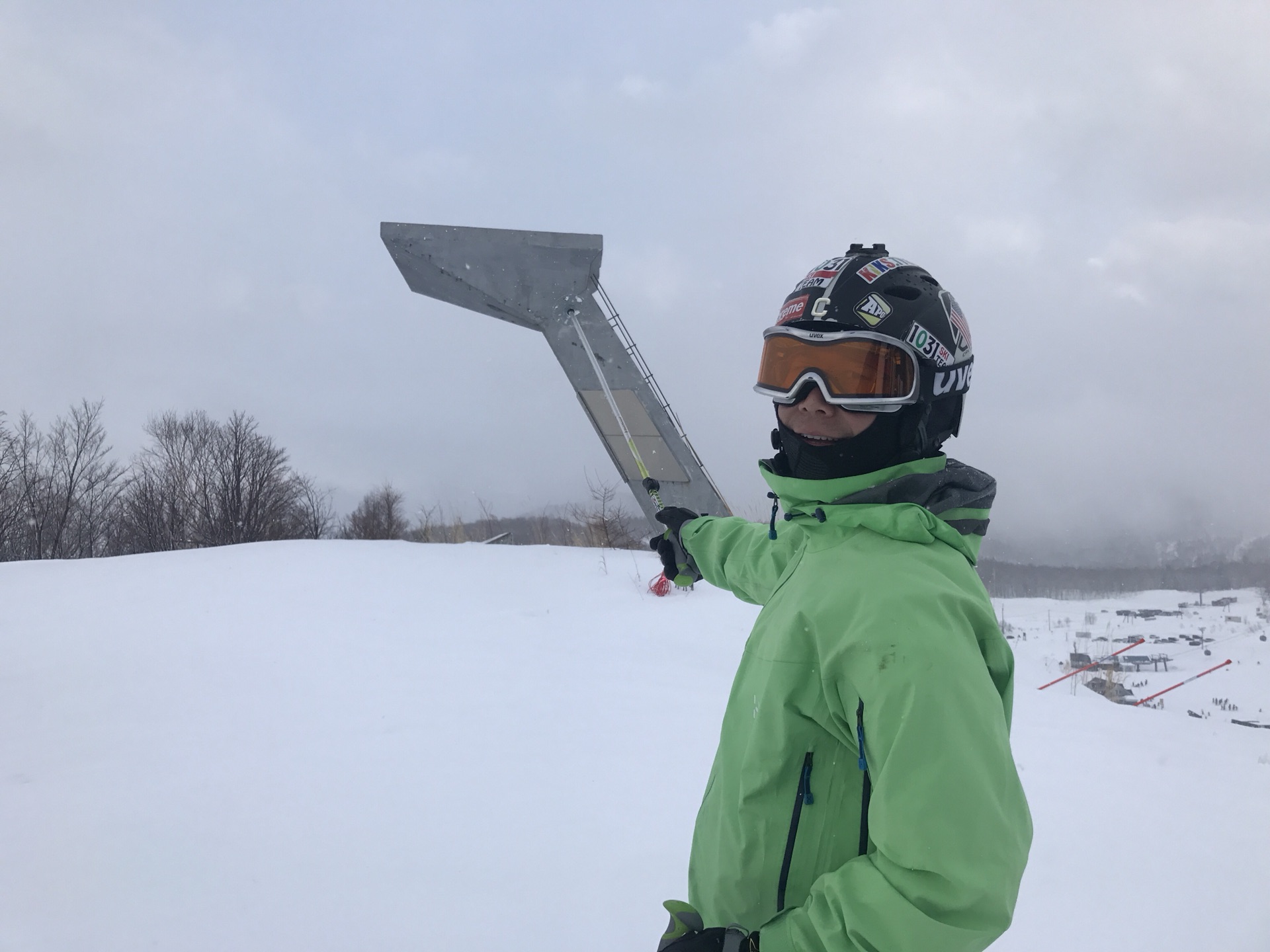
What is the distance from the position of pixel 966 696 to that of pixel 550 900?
9.10 ft

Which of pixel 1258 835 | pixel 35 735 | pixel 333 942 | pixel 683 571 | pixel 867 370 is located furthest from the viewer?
pixel 35 735

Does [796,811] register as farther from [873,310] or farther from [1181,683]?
[1181,683]

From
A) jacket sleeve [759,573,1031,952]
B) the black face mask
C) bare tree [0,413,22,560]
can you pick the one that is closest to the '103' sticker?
the black face mask

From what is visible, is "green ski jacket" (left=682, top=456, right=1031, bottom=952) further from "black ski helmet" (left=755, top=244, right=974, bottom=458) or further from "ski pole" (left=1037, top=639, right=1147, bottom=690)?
"ski pole" (left=1037, top=639, right=1147, bottom=690)

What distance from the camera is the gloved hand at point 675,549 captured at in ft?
8.31

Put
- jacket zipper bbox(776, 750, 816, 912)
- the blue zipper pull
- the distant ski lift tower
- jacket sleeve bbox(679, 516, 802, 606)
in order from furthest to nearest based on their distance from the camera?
the distant ski lift tower → jacket sleeve bbox(679, 516, 802, 606) → jacket zipper bbox(776, 750, 816, 912) → the blue zipper pull

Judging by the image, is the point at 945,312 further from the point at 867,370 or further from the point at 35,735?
the point at 35,735

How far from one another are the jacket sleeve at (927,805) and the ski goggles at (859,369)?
48 cm

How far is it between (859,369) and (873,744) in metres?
Answer: 0.75

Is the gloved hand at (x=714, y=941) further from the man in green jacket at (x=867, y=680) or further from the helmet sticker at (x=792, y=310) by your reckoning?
the helmet sticker at (x=792, y=310)

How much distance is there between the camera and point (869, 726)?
111cm

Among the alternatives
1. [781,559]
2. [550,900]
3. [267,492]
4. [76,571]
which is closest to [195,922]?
[550,900]

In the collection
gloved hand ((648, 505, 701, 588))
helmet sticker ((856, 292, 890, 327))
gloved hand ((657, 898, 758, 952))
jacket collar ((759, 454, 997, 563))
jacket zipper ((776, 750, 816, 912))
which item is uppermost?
helmet sticker ((856, 292, 890, 327))

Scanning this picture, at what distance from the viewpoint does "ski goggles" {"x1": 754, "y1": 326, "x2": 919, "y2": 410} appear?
1.46 metres
